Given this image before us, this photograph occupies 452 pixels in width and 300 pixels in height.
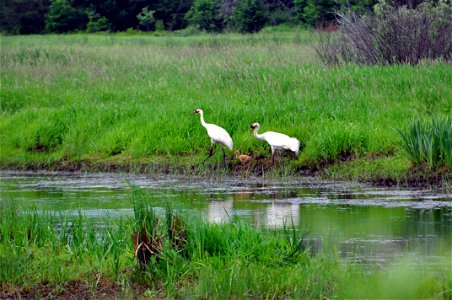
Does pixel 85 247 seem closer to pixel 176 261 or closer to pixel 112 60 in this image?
pixel 176 261

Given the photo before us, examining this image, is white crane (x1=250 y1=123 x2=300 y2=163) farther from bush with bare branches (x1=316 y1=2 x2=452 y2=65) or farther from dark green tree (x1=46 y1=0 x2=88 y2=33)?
dark green tree (x1=46 y1=0 x2=88 y2=33)

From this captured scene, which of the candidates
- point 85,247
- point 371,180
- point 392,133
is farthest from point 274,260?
point 392,133

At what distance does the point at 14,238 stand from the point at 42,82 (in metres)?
13.1

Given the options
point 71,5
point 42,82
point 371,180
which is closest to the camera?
point 371,180

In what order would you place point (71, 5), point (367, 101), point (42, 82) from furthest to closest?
point (71, 5), point (42, 82), point (367, 101)

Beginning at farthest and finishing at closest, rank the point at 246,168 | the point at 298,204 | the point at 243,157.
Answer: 1. the point at 246,168
2. the point at 243,157
3. the point at 298,204

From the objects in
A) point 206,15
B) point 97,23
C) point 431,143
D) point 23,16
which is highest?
point 431,143

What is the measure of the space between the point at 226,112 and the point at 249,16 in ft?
104

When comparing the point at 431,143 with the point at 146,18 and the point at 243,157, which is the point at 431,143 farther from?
the point at 146,18

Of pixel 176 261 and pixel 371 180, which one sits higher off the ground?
pixel 176 261

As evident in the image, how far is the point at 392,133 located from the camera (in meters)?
14.1

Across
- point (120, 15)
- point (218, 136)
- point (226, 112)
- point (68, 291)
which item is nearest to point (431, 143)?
point (218, 136)

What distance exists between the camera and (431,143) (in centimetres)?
1256

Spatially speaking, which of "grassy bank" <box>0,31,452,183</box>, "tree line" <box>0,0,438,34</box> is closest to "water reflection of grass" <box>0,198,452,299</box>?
"grassy bank" <box>0,31,452,183</box>
